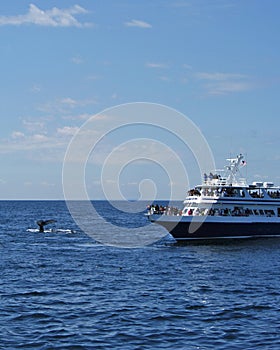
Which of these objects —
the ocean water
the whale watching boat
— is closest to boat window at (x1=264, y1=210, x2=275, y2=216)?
the whale watching boat

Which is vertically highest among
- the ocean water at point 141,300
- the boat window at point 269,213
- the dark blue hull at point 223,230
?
the boat window at point 269,213

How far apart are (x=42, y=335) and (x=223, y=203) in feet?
154

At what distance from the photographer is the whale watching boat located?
69438 mm

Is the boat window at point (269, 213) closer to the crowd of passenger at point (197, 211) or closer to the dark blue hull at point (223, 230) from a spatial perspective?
the dark blue hull at point (223, 230)

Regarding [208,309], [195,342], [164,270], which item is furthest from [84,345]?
[164,270]

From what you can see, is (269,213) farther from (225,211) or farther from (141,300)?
(141,300)

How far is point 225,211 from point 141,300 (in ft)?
127

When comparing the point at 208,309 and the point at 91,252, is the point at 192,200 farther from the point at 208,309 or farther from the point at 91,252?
the point at 208,309

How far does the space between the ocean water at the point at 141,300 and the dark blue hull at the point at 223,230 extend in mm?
7674

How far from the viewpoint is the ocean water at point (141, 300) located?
89.2ft

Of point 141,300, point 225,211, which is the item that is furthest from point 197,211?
point 141,300

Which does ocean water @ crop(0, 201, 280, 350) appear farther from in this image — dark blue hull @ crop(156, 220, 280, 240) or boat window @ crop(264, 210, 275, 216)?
boat window @ crop(264, 210, 275, 216)

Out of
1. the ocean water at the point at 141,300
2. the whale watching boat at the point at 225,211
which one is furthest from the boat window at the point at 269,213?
the ocean water at the point at 141,300

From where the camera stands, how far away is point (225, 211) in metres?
72.2
